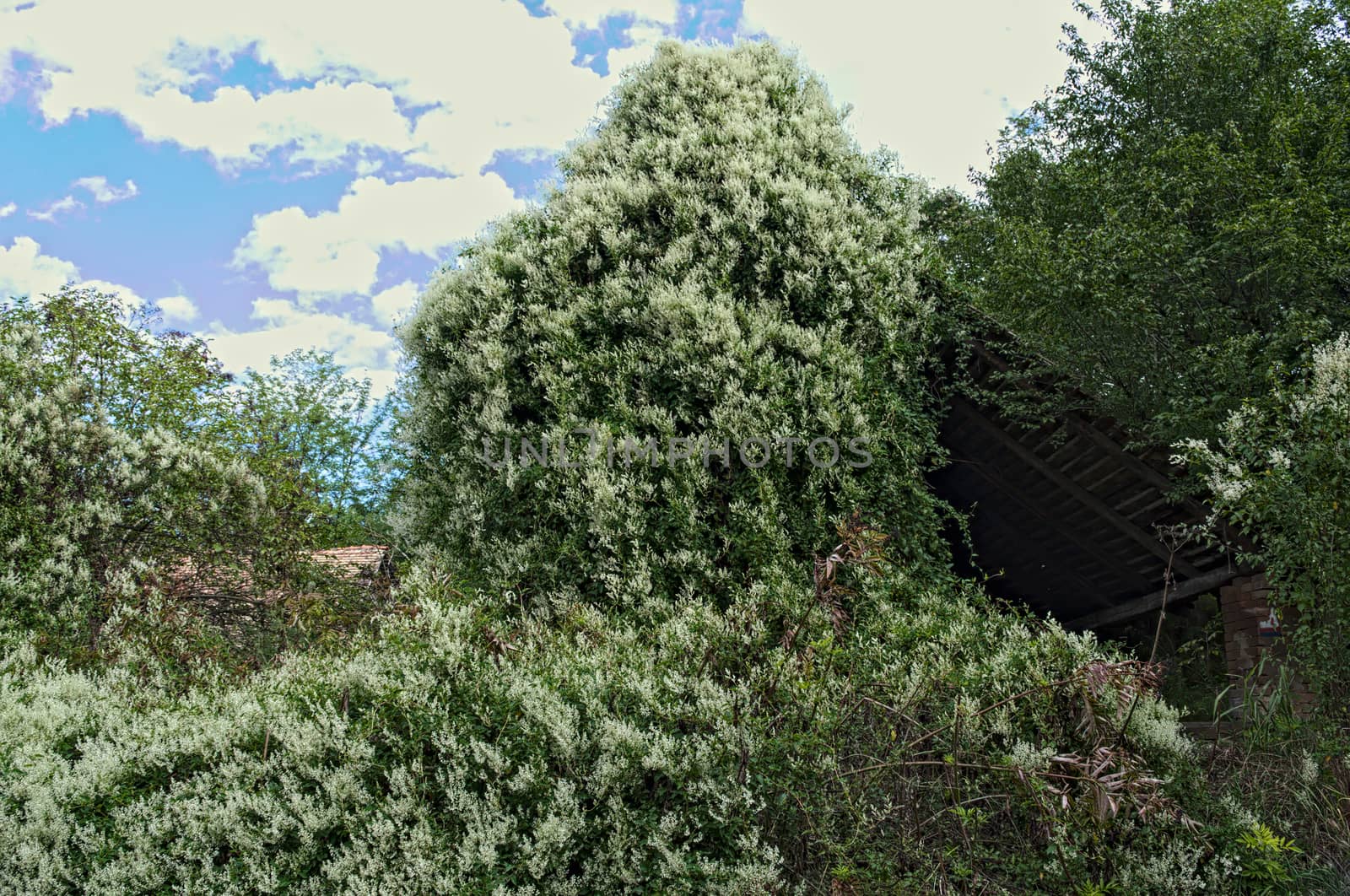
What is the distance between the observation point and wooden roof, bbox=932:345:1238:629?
8.13m

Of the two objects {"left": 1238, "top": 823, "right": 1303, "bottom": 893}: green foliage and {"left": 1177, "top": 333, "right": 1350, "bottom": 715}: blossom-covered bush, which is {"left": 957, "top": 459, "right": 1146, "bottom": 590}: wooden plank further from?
{"left": 1238, "top": 823, "right": 1303, "bottom": 893}: green foliage

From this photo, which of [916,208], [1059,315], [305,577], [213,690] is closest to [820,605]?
[213,690]

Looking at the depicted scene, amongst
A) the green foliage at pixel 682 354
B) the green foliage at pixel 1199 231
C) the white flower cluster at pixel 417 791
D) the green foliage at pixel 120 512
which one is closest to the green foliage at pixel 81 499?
the green foliage at pixel 120 512

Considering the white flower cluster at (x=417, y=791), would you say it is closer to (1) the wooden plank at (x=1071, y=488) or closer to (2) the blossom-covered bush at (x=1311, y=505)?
(2) the blossom-covered bush at (x=1311, y=505)

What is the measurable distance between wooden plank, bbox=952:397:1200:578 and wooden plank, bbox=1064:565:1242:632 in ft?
0.47

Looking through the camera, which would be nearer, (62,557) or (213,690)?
(213,690)

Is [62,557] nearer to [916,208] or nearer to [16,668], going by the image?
[16,668]

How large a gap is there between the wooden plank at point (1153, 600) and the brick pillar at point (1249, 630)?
0.64 ft

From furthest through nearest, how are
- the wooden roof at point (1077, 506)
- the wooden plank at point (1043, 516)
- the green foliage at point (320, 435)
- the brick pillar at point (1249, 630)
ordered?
the green foliage at point (320, 435) → the wooden plank at point (1043, 516) → the wooden roof at point (1077, 506) → the brick pillar at point (1249, 630)

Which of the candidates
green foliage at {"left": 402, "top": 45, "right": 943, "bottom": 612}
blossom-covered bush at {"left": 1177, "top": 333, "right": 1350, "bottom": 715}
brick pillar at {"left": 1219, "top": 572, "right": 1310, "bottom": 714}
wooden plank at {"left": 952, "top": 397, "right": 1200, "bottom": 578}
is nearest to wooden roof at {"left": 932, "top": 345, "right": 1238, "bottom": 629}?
wooden plank at {"left": 952, "top": 397, "right": 1200, "bottom": 578}

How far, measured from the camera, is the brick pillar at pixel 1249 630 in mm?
8000

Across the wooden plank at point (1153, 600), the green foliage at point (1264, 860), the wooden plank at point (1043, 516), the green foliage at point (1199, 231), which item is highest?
the green foliage at point (1199, 231)

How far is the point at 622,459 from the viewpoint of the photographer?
24.6ft

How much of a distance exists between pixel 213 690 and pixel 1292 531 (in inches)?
281
